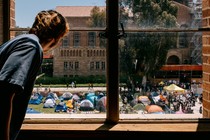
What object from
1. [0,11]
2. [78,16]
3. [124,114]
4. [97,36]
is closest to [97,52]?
[97,36]

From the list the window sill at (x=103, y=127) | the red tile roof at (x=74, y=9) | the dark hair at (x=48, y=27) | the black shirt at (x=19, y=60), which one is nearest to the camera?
the black shirt at (x=19, y=60)

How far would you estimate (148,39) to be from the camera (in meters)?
2.18

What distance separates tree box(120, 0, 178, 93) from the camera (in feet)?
7.08

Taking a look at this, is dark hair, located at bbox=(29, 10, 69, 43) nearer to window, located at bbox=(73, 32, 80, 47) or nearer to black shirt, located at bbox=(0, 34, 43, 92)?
black shirt, located at bbox=(0, 34, 43, 92)

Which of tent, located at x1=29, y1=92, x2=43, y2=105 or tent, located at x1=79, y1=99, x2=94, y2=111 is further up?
tent, located at x1=29, y1=92, x2=43, y2=105

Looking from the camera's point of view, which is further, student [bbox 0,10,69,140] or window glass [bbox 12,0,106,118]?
window glass [bbox 12,0,106,118]

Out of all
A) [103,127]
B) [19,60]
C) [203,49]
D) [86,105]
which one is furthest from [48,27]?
[203,49]

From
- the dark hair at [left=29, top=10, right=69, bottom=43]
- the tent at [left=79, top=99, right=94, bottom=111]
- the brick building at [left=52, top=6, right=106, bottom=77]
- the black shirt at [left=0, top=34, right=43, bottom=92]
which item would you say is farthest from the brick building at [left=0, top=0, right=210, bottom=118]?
the black shirt at [left=0, top=34, right=43, bottom=92]

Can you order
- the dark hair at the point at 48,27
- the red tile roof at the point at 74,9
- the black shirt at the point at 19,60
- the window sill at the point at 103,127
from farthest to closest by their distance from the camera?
1. the red tile roof at the point at 74,9
2. the window sill at the point at 103,127
3. the dark hair at the point at 48,27
4. the black shirt at the point at 19,60

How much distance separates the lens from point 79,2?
7.14 feet

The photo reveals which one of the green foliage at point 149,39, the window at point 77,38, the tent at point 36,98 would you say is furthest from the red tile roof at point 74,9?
the tent at point 36,98

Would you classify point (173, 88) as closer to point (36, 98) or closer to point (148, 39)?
point (148, 39)

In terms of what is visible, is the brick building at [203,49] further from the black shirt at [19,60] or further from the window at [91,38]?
the black shirt at [19,60]

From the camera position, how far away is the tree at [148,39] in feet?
7.08
